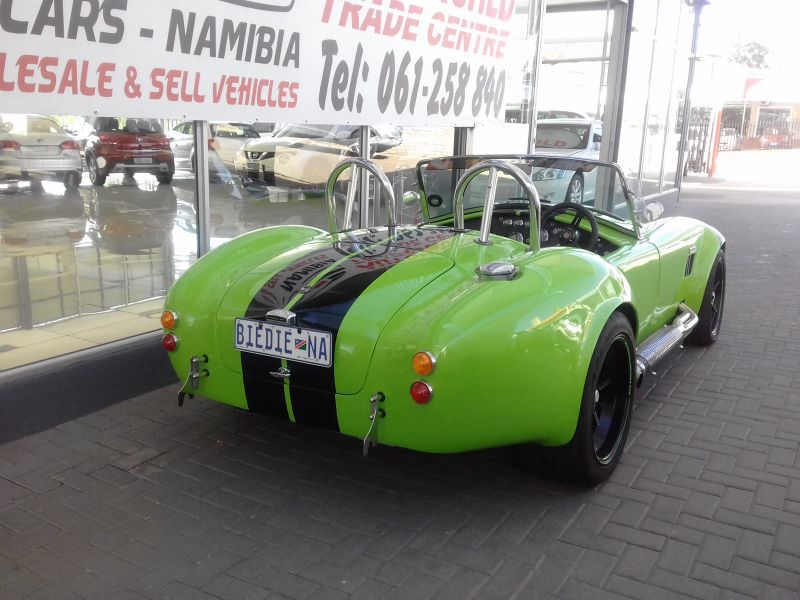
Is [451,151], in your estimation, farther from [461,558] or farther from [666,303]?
[461,558]

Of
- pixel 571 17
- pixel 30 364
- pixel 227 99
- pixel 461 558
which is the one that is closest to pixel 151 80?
pixel 227 99

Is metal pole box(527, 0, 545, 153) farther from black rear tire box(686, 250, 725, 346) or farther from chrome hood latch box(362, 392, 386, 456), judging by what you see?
chrome hood latch box(362, 392, 386, 456)

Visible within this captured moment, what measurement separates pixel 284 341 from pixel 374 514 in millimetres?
827

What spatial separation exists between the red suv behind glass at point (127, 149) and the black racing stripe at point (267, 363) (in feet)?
5.93

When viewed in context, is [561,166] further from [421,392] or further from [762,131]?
[762,131]

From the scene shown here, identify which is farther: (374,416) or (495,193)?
(495,193)

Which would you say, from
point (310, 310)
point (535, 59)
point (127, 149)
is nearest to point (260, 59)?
point (127, 149)

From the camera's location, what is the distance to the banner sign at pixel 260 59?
3.71 metres

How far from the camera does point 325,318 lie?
294 centimetres

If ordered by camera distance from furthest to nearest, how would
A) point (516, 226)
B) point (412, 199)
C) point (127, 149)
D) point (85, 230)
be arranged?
point (412, 199) < point (85, 230) < point (127, 149) < point (516, 226)

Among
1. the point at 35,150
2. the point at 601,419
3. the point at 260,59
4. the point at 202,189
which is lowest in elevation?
the point at 601,419

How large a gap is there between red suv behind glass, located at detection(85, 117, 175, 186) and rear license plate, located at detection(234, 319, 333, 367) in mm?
1925

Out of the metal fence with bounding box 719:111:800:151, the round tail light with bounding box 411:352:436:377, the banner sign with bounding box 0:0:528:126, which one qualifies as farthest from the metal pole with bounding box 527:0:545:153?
the metal fence with bounding box 719:111:800:151

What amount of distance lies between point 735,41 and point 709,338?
10717 centimetres
